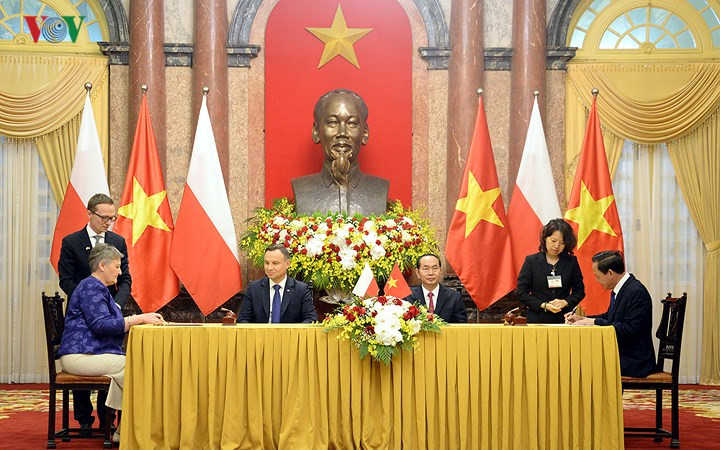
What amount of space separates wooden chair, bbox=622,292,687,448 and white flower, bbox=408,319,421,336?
151cm

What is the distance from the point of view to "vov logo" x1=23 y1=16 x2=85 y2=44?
9766 millimetres

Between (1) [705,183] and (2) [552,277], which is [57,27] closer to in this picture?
(2) [552,277]

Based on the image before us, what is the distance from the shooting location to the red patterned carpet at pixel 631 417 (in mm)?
6223

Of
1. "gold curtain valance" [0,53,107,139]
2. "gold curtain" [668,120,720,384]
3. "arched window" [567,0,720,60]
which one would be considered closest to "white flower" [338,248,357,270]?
"gold curtain valance" [0,53,107,139]

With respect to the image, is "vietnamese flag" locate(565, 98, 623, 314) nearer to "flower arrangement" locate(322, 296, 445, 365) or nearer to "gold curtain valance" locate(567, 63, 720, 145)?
"gold curtain valance" locate(567, 63, 720, 145)

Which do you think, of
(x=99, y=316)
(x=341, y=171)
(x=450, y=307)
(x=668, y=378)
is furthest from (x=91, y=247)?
(x=668, y=378)

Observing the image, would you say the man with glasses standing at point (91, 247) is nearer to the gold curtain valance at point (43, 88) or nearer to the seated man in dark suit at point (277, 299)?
the seated man in dark suit at point (277, 299)

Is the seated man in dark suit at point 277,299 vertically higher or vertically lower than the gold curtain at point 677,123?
lower

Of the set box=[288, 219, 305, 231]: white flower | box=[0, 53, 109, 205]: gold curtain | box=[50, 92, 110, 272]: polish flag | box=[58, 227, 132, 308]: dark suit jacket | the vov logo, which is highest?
the vov logo

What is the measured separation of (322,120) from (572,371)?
413cm

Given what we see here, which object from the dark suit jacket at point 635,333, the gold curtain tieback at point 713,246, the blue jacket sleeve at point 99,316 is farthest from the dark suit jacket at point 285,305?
the gold curtain tieback at point 713,246

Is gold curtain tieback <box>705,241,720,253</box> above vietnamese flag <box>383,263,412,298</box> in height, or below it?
above

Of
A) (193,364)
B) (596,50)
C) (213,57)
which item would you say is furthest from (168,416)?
(596,50)

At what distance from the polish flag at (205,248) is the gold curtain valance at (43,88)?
1747 mm
